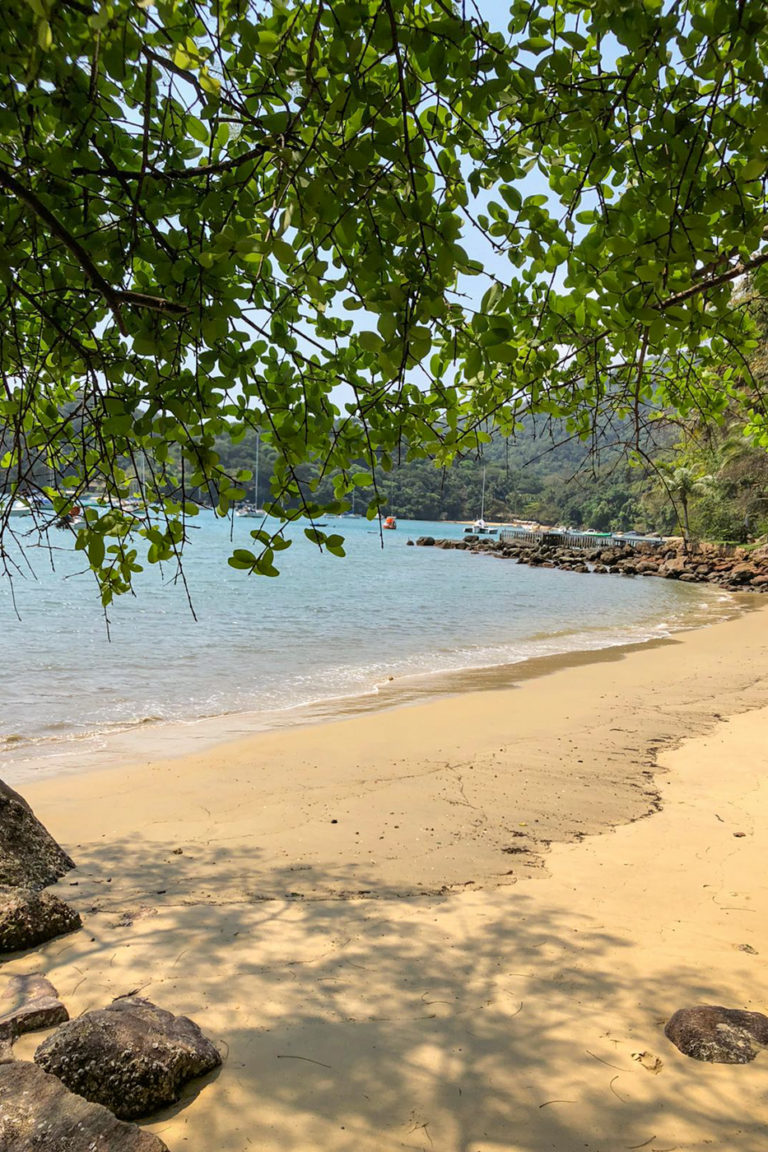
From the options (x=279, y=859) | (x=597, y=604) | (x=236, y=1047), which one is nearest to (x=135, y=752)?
(x=279, y=859)

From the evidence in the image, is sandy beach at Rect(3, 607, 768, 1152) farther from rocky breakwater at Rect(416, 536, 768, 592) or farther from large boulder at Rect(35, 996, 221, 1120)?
rocky breakwater at Rect(416, 536, 768, 592)

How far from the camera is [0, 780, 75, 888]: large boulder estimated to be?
168 inches

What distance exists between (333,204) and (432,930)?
11.5 feet

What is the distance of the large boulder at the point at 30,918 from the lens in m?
3.68

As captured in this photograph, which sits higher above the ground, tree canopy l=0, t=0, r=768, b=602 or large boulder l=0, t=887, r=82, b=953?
tree canopy l=0, t=0, r=768, b=602

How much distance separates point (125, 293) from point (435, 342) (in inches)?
40.5

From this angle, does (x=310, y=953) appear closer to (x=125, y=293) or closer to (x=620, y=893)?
(x=620, y=893)

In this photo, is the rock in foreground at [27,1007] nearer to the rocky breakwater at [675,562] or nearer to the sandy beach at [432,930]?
the sandy beach at [432,930]

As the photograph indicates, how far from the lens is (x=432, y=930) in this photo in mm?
4043

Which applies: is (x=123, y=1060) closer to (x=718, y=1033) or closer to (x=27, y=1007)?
(x=27, y=1007)

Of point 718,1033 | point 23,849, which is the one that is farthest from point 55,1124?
point 23,849

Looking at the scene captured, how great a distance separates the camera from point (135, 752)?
8258mm

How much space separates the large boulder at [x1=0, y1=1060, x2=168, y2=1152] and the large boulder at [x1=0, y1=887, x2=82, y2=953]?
1.49 m

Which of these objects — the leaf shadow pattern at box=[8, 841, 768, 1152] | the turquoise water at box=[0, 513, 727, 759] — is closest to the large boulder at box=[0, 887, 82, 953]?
the leaf shadow pattern at box=[8, 841, 768, 1152]
